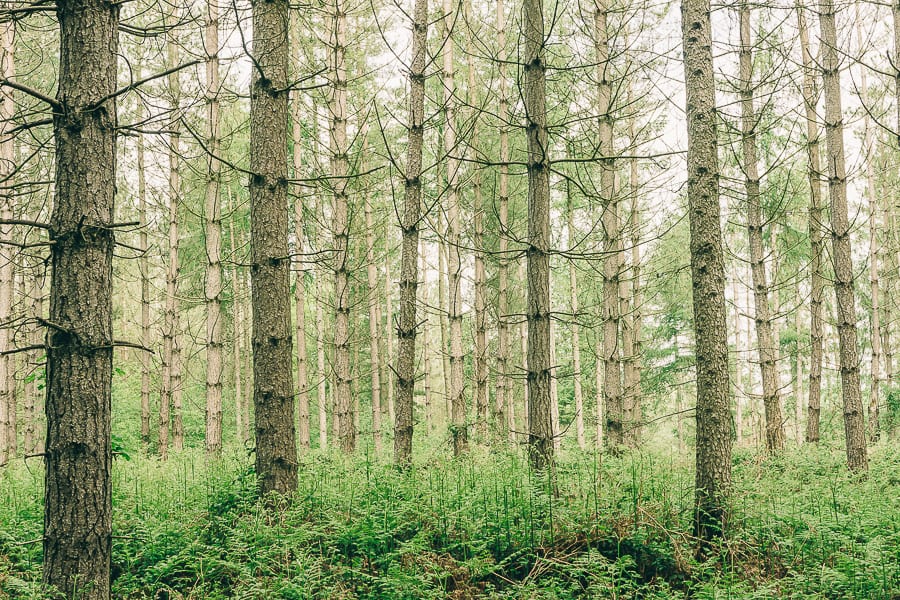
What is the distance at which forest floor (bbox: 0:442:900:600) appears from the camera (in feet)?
13.7

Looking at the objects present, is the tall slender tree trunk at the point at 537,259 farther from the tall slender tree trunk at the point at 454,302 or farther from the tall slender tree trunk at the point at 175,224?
the tall slender tree trunk at the point at 175,224

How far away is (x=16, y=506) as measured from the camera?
6.12m

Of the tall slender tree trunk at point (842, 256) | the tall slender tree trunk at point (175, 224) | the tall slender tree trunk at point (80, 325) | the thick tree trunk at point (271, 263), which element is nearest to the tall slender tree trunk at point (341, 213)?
the tall slender tree trunk at point (175, 224)

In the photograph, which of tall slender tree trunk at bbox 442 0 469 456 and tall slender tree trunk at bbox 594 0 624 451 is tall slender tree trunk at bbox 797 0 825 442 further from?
tall slender tree trunk at bbox 442 0 469 456

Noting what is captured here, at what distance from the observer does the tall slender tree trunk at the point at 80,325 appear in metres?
3.56

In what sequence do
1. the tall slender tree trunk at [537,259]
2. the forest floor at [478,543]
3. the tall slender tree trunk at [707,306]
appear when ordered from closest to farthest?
1. the forest floor at [478,543]
2. the tall slender tree trunk at [707,306]
3. the tall slender tree trunk at [537,259]

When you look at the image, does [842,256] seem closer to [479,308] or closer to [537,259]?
[537,259]

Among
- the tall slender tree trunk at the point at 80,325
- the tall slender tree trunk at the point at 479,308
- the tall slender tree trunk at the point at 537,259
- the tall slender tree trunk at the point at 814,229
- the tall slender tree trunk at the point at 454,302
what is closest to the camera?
the tall slender tree trunk at the point at 80,325

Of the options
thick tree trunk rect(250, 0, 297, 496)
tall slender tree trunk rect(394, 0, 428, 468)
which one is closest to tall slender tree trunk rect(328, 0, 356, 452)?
tall slender tree trunk rect(394, 0, 428, 468)

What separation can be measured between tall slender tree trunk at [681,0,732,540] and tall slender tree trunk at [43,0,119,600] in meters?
4.42

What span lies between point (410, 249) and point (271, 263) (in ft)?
8.20

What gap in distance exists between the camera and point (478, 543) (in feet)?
15.8

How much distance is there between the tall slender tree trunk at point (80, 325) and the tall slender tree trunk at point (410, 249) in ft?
13.0

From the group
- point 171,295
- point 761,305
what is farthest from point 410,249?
point 171,295
